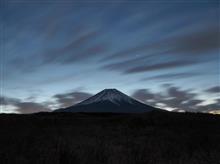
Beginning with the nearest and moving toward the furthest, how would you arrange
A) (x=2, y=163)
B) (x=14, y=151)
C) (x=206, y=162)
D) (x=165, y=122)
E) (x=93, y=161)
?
(x=2, y=163) < (x=93, y=161) < (x=206, y=162) < (x=14, y=151) < (x=165, y=122)

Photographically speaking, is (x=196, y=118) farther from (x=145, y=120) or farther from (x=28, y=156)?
(x=28, y=156)

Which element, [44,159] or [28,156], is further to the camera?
[28,156]

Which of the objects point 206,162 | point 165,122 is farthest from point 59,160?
point 165,122

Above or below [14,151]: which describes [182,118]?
above

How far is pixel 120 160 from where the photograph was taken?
Answer: 7.48m

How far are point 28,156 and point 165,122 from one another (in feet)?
82.9

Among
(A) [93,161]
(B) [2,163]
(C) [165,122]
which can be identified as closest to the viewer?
(B) [2,163]

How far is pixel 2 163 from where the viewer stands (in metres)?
6.66

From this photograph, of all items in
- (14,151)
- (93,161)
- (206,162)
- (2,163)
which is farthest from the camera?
(14,151)

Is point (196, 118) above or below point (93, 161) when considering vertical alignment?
above

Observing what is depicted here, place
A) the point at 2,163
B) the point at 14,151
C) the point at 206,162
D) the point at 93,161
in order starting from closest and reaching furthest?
the point at 2,163
the point at 93,161
the point at 206,162
the point at 14,151

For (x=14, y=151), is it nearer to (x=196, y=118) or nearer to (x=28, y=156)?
(x=28, y=156)

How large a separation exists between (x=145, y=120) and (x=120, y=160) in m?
25.7

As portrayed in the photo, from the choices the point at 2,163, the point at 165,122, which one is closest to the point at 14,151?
the point at 2,163
